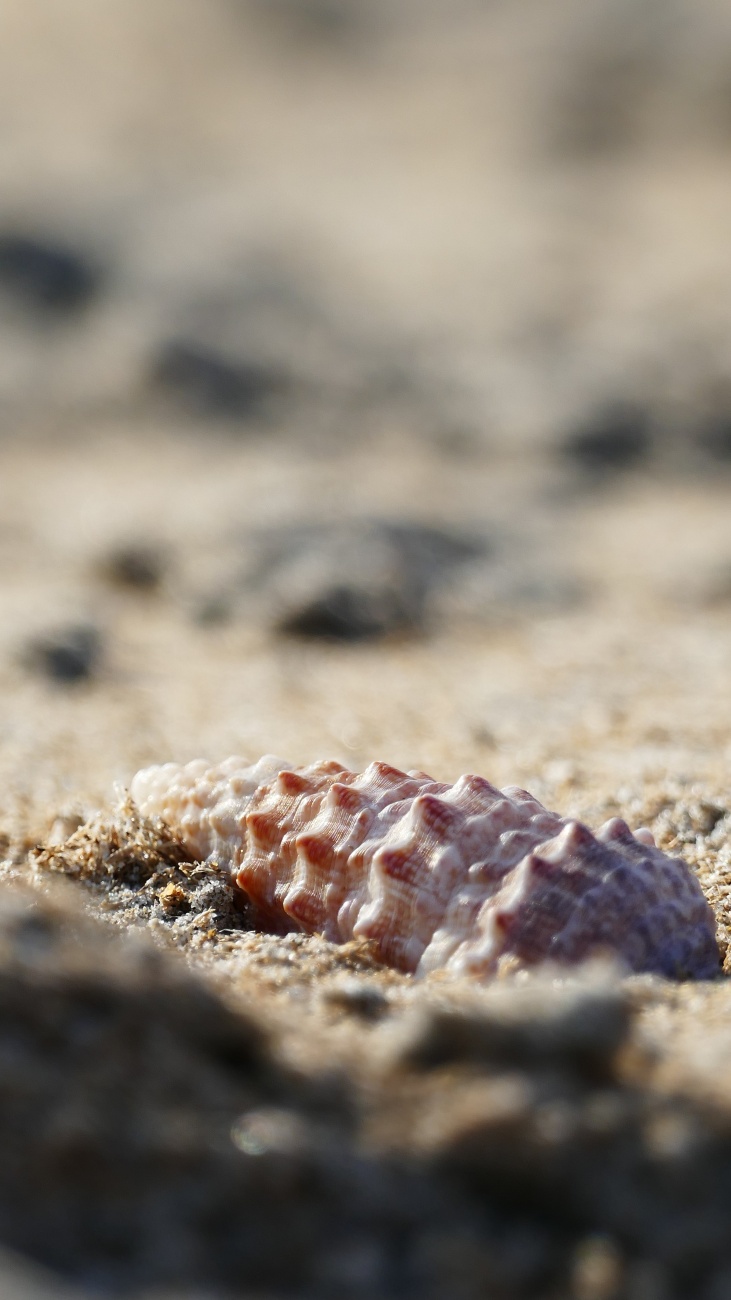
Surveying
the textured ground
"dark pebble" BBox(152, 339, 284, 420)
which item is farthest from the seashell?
"dark pebble" BBox(152, 339, 284, 420)

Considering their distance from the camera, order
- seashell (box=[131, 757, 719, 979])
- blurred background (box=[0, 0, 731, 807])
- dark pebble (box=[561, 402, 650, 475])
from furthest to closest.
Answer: dark pebble (box=[561, 402, 650, 475]) → blurred background (box=[0, 0, 731, 807]) → seashell (box=[131, 757, 719, 979])

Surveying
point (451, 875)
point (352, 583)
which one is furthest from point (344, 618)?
point (451, 875)

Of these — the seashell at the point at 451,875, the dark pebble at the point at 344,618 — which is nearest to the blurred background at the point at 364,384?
the dark pebble at the point at 344,618

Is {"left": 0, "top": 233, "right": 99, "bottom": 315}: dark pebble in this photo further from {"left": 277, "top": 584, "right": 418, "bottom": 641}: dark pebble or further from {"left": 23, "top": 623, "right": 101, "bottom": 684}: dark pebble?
{"left": 23, "top": 623, "right": 101, "bottom": 684}: dark pebble

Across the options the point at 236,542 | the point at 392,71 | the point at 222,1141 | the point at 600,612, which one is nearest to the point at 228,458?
the point at 236,542

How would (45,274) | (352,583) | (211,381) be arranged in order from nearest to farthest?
1. (352,583)
2. (211,381)
3. (45,274)

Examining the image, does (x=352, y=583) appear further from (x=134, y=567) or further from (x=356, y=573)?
(x=134, y=567)

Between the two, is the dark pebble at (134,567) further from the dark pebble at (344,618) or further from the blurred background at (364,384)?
the dark pebble at (344,618)
